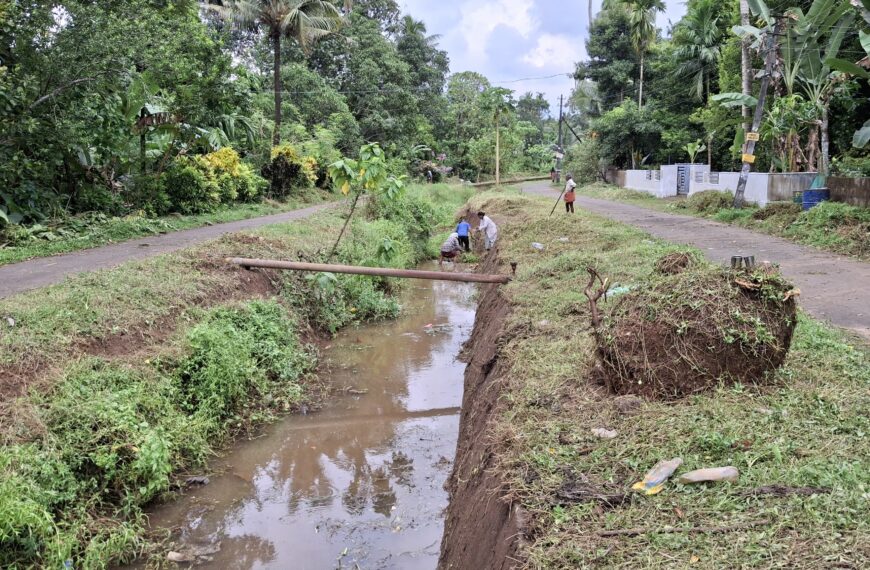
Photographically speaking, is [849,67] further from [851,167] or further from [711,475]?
[711,475]

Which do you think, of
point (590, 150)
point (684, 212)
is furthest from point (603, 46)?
point (684, 212)

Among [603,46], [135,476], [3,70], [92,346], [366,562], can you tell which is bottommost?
[366,562]

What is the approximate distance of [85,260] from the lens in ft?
33.1

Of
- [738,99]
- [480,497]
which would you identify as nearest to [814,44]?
[738,99]

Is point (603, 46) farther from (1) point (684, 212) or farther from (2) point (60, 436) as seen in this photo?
(2) point (60, 436)

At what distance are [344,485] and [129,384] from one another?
2.35 metres

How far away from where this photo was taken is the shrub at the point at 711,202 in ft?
63.2

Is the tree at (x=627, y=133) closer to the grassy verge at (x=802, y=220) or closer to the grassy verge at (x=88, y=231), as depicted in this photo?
the grassy verge at (x=802, y=220)

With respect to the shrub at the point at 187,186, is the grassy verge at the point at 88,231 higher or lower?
lower

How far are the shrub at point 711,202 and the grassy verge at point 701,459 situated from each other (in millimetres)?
14522

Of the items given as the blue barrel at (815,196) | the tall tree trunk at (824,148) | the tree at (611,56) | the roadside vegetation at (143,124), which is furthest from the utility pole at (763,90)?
the tree at (611,56)

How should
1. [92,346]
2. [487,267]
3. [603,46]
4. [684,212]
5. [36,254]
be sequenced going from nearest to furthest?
[92,346], [36,254], [487,267], [684,212], [603,46]

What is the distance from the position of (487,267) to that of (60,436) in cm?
1056

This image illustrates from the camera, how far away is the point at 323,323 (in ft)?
36.6
